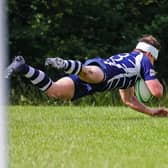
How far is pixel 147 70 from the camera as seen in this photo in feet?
28.8

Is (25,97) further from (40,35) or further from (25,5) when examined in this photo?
Answer: (25,5)

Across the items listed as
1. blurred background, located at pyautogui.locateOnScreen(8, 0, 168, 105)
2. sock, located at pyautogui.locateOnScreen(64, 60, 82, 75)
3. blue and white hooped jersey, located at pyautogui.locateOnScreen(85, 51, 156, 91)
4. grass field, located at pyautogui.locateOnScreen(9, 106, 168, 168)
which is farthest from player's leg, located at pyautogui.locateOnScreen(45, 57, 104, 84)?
blurred background, located at pyautogui.locateOnScreen(8, 0, 168, 105)

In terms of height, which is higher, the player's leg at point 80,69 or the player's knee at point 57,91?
the player's leg at point 80,69

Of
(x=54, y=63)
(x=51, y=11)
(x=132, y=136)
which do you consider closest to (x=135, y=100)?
(x=54, y=63)

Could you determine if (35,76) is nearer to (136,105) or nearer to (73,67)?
(73,67)

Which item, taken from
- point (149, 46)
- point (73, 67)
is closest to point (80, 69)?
point (73, 67)

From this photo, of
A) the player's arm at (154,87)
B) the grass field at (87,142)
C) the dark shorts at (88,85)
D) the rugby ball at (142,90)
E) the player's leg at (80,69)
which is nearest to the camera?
the grass field at (87,142)

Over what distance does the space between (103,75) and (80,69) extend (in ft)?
1.40

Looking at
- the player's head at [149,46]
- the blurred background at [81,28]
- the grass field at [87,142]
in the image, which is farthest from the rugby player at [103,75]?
the blurred background at [81,28]

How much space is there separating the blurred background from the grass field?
9085 millimetres

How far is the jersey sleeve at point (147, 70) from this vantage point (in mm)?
8727

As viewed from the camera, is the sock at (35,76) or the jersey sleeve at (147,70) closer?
the sock at (35,76)

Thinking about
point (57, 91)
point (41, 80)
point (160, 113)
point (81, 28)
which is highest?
point (81, 28)

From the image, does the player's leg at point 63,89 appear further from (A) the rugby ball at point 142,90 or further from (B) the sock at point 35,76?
(A) the rugby ball at point 142,90
